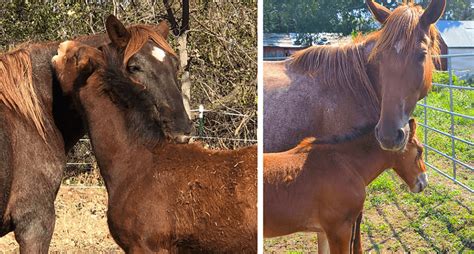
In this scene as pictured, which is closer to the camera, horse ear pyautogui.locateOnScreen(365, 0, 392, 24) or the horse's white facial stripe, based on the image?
horse ear pyautogui.locateOnScreen(365, 0, 392, 24)

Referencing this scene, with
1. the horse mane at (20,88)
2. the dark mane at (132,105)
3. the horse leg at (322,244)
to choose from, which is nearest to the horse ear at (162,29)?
the dark mane at (132,105)

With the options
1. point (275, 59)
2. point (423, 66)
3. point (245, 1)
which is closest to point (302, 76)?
point (275, 59)

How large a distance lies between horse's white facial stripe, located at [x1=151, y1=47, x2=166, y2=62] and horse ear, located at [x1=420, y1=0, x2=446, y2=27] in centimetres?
86

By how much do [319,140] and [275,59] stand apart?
260 mm

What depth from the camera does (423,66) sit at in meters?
1.41

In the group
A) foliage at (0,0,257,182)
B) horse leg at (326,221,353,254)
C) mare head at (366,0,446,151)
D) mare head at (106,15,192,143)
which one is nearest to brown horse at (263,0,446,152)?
mare head at (366,0,446,151)

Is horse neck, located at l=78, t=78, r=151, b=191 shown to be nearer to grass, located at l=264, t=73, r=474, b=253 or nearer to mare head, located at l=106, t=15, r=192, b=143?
mare head, located at l=106, t=15, r=192, b=143

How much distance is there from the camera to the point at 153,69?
1.83 meters

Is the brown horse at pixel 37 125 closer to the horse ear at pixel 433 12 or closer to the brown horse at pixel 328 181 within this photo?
the brown horse at pixel 328 181

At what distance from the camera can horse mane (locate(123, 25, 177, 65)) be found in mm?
1802

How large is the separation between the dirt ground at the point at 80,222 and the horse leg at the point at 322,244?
4.93ft

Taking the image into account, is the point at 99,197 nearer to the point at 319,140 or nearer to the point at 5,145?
the point at 5,145

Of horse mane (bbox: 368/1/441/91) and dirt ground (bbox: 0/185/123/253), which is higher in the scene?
horse mane (bbox: 368/1/441/91)

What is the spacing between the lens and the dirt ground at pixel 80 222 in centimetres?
281
